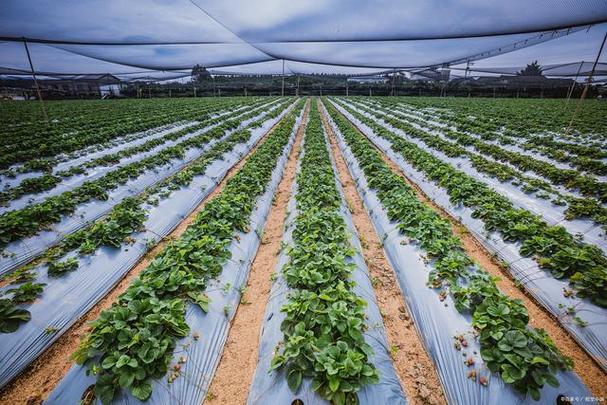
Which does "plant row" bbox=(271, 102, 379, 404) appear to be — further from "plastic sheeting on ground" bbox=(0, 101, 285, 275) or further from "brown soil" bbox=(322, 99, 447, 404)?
"plastic sheeting on ground" bbox=(0, 101, 285, 275)

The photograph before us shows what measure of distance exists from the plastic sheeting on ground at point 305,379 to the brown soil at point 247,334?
0.33 meters

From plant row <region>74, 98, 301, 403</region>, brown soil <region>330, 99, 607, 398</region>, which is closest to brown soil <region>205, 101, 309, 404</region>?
plant row <region>74, 98, 301, 403</region>

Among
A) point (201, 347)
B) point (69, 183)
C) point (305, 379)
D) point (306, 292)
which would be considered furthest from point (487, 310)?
point (69, 183)

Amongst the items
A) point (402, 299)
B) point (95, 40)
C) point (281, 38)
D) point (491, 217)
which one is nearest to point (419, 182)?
point (491, 217)

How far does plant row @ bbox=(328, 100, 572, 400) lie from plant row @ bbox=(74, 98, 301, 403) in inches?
133

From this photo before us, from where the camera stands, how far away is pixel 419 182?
8.79m

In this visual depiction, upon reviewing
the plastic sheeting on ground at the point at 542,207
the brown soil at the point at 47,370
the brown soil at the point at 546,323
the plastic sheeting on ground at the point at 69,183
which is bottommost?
the brown soil at the point at 47,370

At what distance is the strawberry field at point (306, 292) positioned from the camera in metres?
2.83

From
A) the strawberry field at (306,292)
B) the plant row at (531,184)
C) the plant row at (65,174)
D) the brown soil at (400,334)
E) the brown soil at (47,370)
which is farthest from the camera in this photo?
the plant row at (65,174)

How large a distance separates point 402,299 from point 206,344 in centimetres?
304

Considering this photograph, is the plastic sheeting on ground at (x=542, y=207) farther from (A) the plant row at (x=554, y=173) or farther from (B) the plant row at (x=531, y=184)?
(A) the plant row at (x=554, y=173)

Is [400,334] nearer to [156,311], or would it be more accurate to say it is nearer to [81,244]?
[156,311]

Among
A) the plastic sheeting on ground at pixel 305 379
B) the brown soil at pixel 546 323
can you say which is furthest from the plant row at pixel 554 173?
the plastic sheeting on ground at pixel 305 379

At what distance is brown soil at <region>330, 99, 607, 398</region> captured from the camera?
3.16 meters
